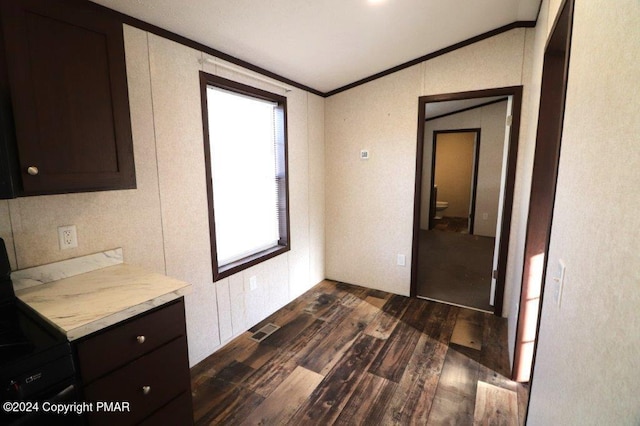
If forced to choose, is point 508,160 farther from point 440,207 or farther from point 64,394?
point 440,207

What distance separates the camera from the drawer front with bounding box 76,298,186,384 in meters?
1.10

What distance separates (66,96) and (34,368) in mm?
1069

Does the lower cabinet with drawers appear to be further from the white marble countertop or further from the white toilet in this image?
the white toilet

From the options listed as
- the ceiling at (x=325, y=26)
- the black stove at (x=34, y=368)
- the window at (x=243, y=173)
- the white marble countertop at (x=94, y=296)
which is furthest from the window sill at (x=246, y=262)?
the ceiling at (x=325, y=26)

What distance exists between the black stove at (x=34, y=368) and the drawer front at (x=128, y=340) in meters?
0.06

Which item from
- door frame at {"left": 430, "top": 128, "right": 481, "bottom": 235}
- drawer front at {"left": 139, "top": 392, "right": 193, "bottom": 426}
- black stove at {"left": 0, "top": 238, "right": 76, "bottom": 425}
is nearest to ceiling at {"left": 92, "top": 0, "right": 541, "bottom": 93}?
black stove at {"left": 0, "top": 238, "right": 76, "bottom": 425}

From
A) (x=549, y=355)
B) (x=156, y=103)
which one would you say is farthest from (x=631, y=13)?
(x=156, y=103)

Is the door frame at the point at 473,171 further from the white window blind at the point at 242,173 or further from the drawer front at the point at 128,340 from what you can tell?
the drawer front at the point at 128,340

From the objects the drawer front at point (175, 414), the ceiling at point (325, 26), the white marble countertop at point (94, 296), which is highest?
the ceiling at point (325, 26)

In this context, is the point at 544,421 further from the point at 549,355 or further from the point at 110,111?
the point at 110,111

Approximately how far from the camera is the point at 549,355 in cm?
108

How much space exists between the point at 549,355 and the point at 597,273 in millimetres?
578

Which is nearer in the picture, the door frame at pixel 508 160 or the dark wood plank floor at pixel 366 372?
the dark wood plank floor at pixel 366 372

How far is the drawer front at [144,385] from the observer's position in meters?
1.15
